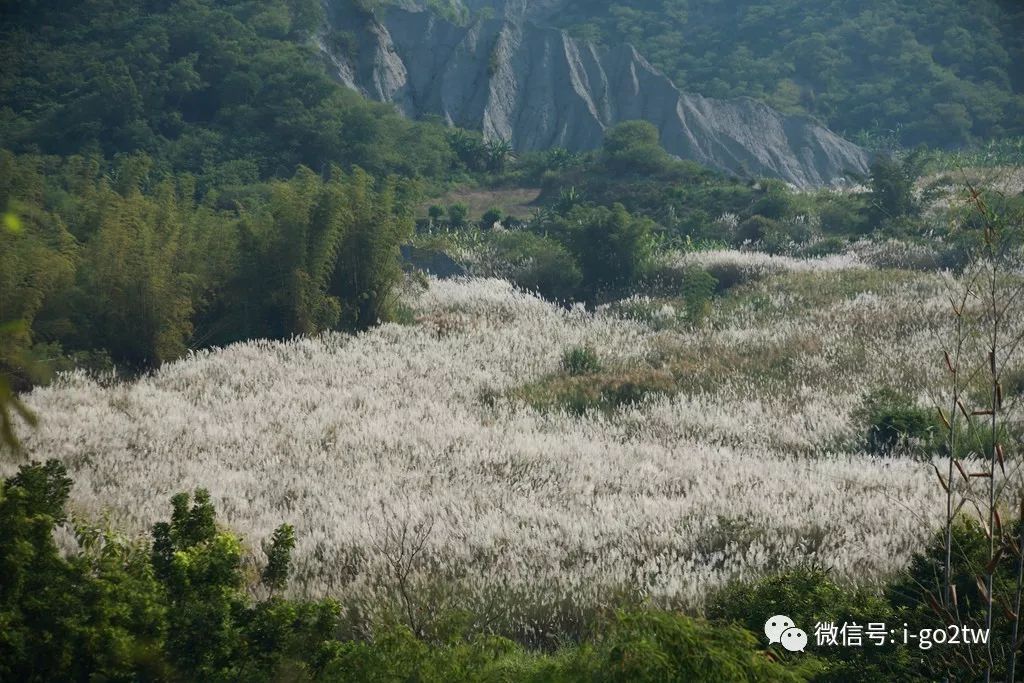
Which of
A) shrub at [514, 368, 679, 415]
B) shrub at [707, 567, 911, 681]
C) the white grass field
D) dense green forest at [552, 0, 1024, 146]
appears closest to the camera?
shrub at [707, 567, 911, 681]

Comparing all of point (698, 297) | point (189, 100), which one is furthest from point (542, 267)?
point (189, 100)

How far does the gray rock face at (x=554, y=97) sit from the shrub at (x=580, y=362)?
1613 inches

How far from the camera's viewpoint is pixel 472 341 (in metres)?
17.0

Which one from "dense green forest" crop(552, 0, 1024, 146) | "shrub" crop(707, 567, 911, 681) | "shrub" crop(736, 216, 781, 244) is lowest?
"shrub" crop(707, 567, 911, 681)

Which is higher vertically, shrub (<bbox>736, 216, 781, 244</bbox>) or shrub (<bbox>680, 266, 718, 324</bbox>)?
shrub (<bbox>736, 216, 781, 244</bbox>)

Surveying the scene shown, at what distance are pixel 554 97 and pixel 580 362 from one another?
51.0 m

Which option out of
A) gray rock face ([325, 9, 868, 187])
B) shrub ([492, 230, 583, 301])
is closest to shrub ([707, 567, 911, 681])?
shrub ([492, 230, 583, 301])

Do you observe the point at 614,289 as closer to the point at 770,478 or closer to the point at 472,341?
the point at 472,341

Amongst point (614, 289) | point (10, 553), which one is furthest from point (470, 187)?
point (10, 553)

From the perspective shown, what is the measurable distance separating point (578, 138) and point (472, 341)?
150 feet

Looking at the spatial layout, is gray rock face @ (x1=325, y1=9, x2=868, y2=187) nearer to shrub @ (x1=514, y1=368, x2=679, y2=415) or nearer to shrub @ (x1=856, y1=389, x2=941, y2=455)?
shrub @ (x1=514, y1=368, x2=679, y2=415)

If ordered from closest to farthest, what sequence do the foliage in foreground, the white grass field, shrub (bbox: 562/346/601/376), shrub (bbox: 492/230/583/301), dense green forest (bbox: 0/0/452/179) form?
the foliage in foreground
the white grass field
shrub (bbox: 562/346/601/376)
shrub (bbox: 492/230/583/301)
dense green forest (bbox: 0/0/452/179)

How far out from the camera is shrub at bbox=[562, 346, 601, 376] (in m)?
15.0

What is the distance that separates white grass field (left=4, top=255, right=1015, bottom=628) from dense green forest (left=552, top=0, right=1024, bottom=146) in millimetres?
51017
